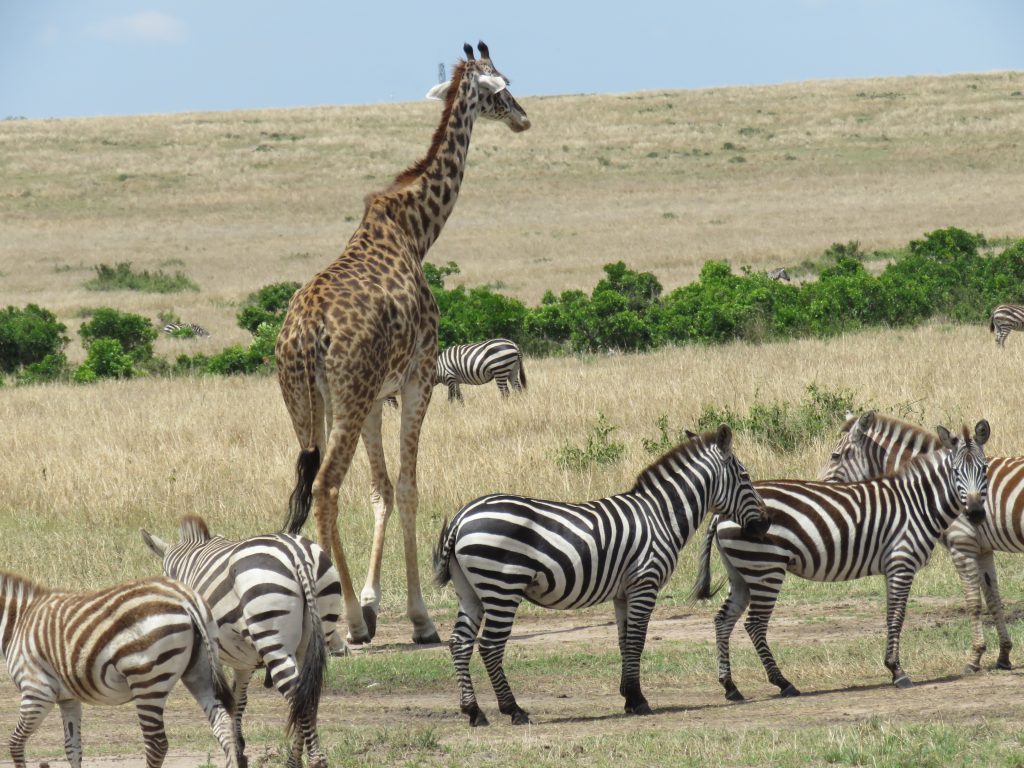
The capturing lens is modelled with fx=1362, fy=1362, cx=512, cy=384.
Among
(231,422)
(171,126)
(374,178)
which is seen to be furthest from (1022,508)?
(171,126)

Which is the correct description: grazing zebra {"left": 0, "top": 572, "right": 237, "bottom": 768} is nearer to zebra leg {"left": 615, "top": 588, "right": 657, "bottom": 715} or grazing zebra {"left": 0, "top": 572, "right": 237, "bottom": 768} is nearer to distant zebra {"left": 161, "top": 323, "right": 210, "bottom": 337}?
zebra leg {"left": 615, "top": 588, "right": 657, "bottom": 715}

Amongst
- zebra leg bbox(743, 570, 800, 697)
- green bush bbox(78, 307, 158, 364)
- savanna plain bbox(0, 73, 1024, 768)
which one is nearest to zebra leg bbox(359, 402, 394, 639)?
savanna plain bbox(0, 73, 1024, 768)

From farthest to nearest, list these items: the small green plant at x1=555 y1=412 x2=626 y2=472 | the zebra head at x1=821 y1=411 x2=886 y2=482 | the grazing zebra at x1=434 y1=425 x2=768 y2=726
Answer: the small green plant at x1=555 y1=412 x2=626 y2=472
the zebra head at x1=821 y1=411 x2=886 y2=482
the grazing zebra at x1=434 y1=425 x2=768 y2=726

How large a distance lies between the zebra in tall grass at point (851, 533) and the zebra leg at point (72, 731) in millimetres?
3476

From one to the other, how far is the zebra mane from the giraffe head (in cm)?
532

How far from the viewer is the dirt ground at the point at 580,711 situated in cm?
673

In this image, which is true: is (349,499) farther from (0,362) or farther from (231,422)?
(0,362)

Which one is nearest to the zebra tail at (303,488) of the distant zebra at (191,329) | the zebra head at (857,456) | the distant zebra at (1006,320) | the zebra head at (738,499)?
the zebra head at (738,499)

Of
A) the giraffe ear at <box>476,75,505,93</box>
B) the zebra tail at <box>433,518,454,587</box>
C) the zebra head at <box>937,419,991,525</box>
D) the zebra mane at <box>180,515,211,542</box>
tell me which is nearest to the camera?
the zebra tail at <box>433,518,454,587</box>

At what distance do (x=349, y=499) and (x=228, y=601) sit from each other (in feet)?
23.0

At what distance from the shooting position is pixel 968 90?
86.9m

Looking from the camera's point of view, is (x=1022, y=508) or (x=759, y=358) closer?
(x=1022, y=508)

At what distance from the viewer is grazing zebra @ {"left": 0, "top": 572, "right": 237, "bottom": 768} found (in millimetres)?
5758

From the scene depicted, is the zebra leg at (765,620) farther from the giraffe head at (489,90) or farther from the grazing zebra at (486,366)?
the grazing zebra at (486,366)
